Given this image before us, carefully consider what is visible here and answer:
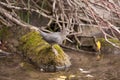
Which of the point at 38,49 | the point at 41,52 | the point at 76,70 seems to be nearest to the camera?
the point at 76,70

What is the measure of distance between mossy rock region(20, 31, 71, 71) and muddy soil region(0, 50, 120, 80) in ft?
0.52

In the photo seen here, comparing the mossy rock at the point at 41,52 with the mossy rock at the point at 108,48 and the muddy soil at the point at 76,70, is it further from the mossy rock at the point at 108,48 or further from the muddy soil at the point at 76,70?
the mossy rock at the point at 108,48

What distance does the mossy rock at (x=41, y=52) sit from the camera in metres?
6.36

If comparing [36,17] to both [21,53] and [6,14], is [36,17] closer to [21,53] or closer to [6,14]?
[6,14]

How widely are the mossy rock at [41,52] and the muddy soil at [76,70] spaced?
159 millimetres

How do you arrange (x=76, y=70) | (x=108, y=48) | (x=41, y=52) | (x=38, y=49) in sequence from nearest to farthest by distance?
(x=76, y=70) < (x=41, y=52) < (x=38, y=49) < (x=108, y=48)

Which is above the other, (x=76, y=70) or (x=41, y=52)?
(x=41, y=52)

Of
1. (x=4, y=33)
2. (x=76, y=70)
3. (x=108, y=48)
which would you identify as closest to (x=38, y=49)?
(x=76, y=70)

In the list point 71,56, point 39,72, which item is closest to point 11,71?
point 39,72

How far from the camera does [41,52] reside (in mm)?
6551

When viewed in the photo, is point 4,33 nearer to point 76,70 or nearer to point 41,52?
point 41,52

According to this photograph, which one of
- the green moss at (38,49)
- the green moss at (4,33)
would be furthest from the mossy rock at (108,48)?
the green moss at (4,33)

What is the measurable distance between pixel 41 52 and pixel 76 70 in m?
0.65

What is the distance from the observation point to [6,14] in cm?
763
